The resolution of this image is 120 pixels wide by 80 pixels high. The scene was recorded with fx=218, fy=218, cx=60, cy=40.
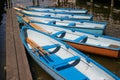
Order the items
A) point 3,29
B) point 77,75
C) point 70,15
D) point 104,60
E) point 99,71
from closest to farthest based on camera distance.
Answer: point 99,71
point 77,75
point 104,60
point 3,29
point 70,15

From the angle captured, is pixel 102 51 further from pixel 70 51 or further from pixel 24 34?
pixel 24 34

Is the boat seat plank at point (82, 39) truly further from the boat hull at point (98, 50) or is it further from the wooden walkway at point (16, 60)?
the wooden walkway at point (16, 60)

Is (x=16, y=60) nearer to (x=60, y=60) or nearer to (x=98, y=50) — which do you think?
(x=60, y=60)

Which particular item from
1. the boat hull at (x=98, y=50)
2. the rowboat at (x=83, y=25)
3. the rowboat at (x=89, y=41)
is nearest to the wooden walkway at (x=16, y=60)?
the rowboat at (x=89, y=41)

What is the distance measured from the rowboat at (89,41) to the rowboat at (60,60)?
154cm

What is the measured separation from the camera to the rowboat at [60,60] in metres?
8.60

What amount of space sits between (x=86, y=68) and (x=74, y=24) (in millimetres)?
7998

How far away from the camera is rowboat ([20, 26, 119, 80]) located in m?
8.60

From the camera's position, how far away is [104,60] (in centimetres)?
1210

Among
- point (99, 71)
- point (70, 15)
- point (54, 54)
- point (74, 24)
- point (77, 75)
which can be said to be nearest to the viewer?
point (99, 71)

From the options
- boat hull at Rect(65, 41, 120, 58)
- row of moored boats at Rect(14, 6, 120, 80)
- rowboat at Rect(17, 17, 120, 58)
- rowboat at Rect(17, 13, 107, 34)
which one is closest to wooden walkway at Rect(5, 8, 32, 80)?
row of moored boats at Rect(14, 6, 120, 80)

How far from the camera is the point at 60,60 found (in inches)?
414

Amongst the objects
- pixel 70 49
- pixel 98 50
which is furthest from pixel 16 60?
pixel 98 50

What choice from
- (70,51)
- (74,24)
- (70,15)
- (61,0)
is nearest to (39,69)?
(70,51)
